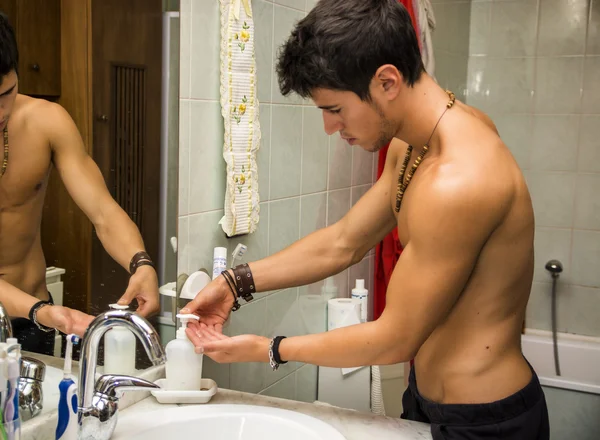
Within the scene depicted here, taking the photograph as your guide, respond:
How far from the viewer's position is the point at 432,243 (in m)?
1.23

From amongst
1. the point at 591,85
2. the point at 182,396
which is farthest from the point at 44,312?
the point at 591,85

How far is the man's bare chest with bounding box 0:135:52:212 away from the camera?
1.16m

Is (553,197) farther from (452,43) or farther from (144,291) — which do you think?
(144,291)

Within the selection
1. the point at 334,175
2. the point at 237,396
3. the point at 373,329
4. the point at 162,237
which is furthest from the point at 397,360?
the point at 334,175

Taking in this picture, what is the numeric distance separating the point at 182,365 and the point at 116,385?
0.94 ft

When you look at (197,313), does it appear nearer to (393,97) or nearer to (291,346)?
(291,346)

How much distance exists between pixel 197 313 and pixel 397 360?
45 cm

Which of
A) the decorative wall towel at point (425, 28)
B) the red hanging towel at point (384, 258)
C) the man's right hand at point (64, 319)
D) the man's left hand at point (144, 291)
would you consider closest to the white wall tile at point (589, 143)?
the decorative wall towel at point (425, 28)

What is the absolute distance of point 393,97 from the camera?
4.39 ft

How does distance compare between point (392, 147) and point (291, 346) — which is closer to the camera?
point (291, 346)

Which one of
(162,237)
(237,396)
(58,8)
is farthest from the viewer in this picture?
(162,237)

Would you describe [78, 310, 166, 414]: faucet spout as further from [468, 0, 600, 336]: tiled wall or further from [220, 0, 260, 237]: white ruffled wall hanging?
[468, 0, 600, 336]: tiled wall

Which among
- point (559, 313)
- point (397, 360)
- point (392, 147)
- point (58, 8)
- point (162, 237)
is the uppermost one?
point (58, 8)

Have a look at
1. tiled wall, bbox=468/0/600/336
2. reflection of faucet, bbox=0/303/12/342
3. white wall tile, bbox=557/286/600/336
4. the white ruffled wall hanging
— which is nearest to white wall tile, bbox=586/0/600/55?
tiled wall, bbox=468/0/600/336
